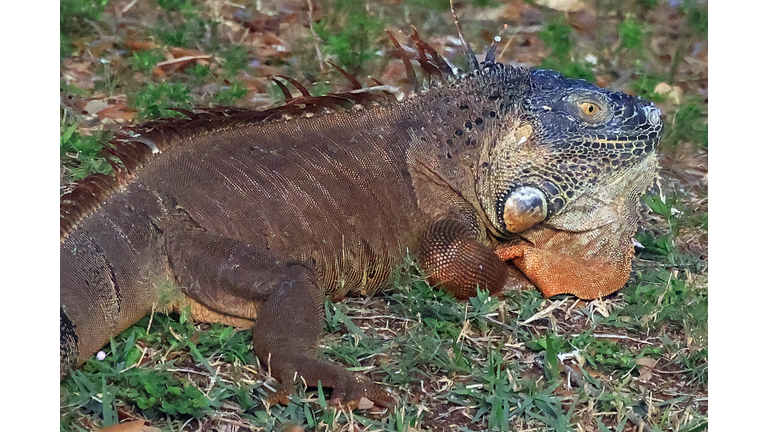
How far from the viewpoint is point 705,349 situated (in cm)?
330

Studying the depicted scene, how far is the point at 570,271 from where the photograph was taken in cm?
377

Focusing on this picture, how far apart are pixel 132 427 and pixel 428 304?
1.24 metres

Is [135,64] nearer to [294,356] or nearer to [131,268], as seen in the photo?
[131,268]

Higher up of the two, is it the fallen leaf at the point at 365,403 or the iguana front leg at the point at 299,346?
the iguana front leg at the point at 299,346

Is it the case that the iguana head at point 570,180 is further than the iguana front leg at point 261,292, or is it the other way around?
the iguana head at point 570,180

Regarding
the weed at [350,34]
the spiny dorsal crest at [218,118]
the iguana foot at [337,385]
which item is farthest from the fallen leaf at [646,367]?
the weed at [350,34]

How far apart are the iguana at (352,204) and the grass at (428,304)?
0.11 m

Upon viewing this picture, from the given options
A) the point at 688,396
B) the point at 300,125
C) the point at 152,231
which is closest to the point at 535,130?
the point at 300,125

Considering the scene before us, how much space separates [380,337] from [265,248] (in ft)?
1.78

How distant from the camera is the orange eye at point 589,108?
3.81m

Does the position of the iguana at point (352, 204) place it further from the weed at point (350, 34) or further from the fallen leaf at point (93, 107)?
the fallen leaf at point (93, 107)

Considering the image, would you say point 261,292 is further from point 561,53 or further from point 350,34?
point 561,53

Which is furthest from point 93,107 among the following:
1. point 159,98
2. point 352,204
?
point 352,204

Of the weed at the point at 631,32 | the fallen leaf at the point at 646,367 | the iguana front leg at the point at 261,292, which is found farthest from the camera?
the weed at the point at 631,32
